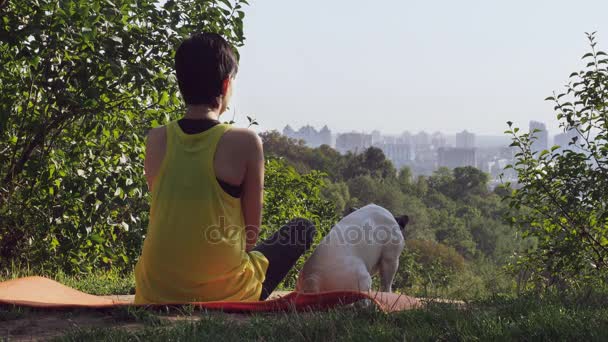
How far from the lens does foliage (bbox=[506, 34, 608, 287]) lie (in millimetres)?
6617

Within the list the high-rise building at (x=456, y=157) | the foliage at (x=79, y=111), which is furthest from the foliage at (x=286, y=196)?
the high-rise building at (x=456, y=157)

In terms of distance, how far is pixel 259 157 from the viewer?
3.81 metres

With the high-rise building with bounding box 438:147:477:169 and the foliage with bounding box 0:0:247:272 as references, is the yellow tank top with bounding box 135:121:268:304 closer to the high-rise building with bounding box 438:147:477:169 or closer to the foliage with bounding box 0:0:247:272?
the foliage with bounding box 0:0:247:272

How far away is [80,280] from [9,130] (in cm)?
146

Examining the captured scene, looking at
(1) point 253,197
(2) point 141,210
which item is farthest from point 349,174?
(1) point 253,197

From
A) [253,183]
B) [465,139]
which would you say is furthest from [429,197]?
[465,139]

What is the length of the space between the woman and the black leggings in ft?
1.26

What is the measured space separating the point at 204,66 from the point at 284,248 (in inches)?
48.4

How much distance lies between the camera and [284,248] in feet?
14.3

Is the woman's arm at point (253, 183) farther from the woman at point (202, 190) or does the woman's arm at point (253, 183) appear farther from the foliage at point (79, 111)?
the foliage at point (79, 111)

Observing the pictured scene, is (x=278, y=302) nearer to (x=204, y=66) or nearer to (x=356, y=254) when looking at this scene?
(x=356, y=254)

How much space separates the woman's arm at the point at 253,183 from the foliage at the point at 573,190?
3.60 metres

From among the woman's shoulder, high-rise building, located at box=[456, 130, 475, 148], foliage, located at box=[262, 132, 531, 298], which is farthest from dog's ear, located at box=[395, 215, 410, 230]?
high-rise building, located at box=[456, 130, 475, 148]

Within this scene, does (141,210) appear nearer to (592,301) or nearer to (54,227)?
(54,227)
